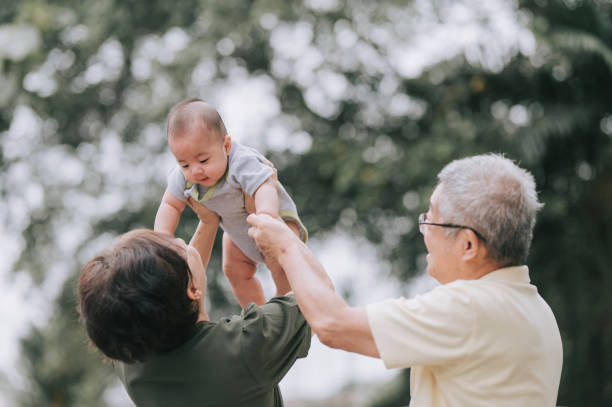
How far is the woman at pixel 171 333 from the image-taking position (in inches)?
67.9

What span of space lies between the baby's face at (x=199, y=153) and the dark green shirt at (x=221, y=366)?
0.53m

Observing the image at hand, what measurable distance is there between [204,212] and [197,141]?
306mm

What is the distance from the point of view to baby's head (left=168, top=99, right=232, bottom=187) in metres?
2.16

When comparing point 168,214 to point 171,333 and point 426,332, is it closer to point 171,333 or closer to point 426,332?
point 171,333

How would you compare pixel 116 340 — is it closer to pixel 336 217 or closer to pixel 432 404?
pixel 432 404

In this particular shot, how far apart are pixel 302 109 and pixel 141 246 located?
6899 millimetres

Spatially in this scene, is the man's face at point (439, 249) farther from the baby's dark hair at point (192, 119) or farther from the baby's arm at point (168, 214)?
the baby's arm at point (168, 214)

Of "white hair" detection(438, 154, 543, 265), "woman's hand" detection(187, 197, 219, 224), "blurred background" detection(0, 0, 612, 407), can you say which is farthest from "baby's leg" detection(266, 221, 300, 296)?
"blurred background" detection(0, 0, 612, 407)

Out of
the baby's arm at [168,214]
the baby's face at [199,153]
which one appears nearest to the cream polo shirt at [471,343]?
the baby's face at [199,153]

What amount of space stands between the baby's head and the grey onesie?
52mm

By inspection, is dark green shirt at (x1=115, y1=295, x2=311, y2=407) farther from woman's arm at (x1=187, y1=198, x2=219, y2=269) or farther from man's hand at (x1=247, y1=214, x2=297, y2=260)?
woman's arm at (x1=187, y1=198, x2=219, y2=269)

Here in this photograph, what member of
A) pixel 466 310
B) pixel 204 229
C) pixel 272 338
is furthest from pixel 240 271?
pixel 466 310

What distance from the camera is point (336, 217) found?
8172 mm

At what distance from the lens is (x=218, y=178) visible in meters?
2.22
